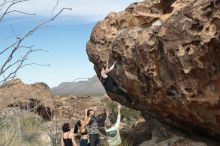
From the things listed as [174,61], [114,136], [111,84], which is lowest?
[114,136]

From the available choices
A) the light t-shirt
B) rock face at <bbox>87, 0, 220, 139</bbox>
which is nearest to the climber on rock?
rock face at <bbox>87, 0, 220, 139</bbox>

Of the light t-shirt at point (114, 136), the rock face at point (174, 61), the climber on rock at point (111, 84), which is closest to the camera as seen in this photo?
the rock face at point (174, 61)

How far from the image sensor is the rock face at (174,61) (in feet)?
27.6

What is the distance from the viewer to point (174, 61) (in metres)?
9.02

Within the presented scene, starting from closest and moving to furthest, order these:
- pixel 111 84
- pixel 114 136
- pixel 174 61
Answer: pixel 174 61 → pixel 111 84 → pixel 114 136

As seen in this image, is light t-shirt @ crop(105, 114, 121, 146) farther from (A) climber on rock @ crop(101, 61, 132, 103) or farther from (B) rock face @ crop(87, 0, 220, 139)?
(A) climber on rock @ crop(101, 61, 132, 103)

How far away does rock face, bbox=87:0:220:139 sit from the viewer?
8422 millimetres

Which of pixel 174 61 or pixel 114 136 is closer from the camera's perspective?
pixel 174 61

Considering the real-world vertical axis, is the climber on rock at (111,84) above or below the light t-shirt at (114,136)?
above

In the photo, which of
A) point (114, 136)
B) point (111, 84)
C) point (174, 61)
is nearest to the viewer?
point (174, 61)

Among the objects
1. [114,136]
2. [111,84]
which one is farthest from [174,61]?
[114,136]

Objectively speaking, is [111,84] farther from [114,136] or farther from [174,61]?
[174,61]

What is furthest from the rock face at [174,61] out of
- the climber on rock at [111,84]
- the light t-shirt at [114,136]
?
the light t-shirt at [114,136]

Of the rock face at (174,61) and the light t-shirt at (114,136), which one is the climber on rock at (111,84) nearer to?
the rock face at (174,61)
